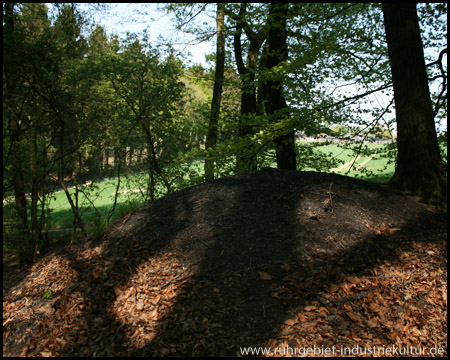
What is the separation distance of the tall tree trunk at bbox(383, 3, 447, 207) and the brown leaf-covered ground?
381 millimetres

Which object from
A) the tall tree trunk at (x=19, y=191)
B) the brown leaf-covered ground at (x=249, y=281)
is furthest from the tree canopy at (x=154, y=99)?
the brown leaf-covered ground at (x=249, y=281)

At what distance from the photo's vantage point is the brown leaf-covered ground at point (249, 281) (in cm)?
215

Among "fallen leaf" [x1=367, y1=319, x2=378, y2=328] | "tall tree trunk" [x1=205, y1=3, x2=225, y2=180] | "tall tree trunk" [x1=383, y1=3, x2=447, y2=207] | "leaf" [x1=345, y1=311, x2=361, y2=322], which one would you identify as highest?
"tall tree trunk" [x1=205, y1=3, x2=225, y2=180]

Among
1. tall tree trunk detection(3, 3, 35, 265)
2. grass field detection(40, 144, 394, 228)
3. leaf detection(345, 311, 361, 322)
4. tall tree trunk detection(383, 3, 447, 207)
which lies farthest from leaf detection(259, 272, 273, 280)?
tall tree trunk detection(3, 3, 35, 265)

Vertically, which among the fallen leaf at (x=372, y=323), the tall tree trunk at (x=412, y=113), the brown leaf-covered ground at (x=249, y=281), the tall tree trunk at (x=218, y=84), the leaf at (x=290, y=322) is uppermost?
the tall tree trunk at (x=218, y=84)

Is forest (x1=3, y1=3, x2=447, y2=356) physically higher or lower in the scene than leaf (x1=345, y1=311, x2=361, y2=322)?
higher

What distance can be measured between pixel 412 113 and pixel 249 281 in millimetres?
3055

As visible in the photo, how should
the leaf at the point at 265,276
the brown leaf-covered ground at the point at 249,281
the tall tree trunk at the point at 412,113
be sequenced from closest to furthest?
the brown leaf-covered ground at the point at 249,281, the leaf at the point at 265,276, the tall tree trunk at the point at 412,113

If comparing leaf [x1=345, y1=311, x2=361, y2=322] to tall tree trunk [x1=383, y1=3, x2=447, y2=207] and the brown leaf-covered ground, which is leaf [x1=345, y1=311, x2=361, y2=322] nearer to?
the brown leaf-covered ground

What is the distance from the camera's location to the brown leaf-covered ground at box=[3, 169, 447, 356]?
7.07 feet

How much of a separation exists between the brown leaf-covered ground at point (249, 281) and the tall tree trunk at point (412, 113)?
381 millimetres

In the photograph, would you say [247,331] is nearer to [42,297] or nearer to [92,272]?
[92,272]

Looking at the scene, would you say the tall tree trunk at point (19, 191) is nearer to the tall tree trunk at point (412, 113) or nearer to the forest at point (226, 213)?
the forest at point (226, 213)

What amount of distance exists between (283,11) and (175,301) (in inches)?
225
